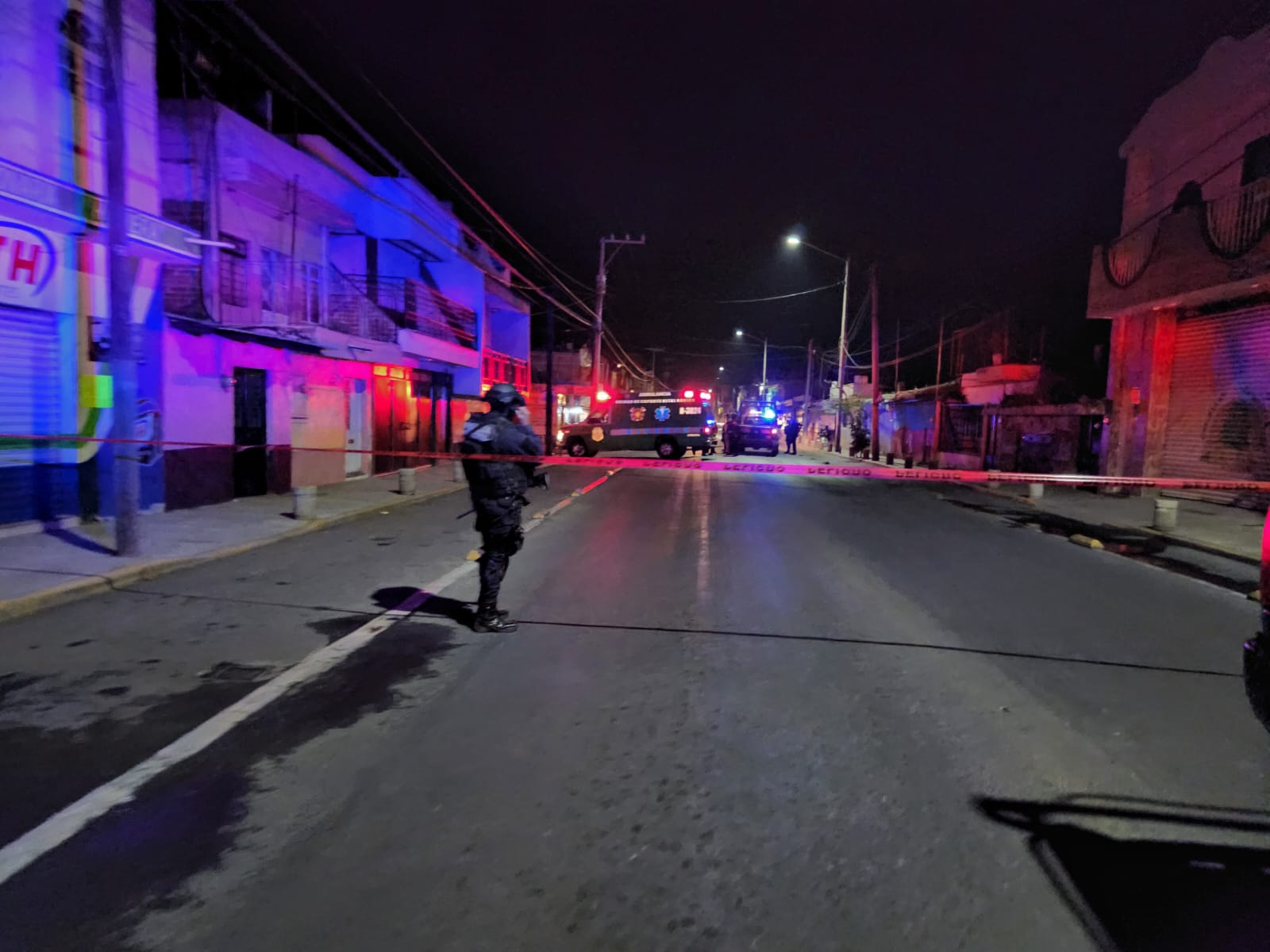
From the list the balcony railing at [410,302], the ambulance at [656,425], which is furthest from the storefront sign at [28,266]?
the ambulance at [656,425]

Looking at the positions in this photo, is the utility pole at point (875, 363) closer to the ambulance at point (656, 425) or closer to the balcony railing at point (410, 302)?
the ambulance at point (656, 425)

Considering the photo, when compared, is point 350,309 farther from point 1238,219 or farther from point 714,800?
point 1238,219

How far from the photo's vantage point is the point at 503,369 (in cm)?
3444

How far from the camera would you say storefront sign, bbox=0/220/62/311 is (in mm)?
9172

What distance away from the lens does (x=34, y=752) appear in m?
3.74

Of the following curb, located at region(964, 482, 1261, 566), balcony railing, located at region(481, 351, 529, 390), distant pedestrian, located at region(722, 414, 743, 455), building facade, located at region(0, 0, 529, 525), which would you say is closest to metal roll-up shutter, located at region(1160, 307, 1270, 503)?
curb, located at region(964, 482, 1261, 566)

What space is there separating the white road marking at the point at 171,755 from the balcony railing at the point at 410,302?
15.3 metres

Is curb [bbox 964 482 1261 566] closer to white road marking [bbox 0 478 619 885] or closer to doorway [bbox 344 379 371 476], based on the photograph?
white road marking [bbox 0 478 619 885]

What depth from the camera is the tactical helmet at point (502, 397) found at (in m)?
6.08

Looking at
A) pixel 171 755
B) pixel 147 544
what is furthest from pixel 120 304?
pixel 171 755

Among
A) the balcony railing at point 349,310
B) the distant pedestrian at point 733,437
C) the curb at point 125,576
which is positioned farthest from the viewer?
the distant pedestrian at point 733,437

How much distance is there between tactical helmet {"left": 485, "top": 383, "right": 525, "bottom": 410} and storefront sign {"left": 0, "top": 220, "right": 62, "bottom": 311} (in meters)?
7.45

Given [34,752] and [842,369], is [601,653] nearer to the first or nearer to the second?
[34,752]

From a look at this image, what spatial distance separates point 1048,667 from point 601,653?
3177mm
